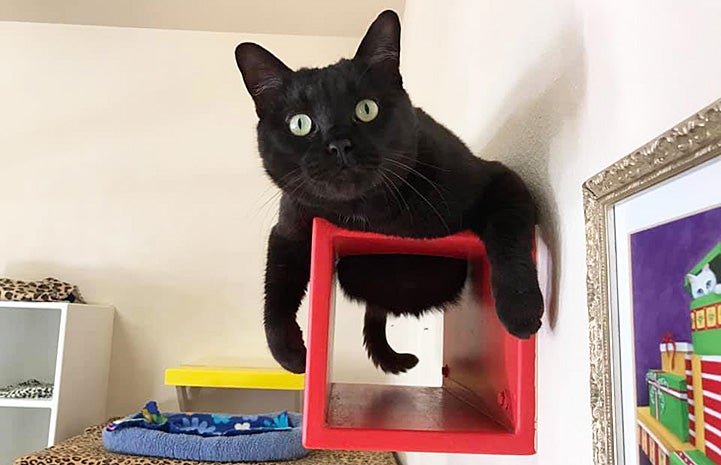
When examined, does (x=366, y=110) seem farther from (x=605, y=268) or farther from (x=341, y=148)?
(x=605, y=268)

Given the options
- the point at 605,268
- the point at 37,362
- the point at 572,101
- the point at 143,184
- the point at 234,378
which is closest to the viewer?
the point at 605,268

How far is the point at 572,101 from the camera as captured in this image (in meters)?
0.53

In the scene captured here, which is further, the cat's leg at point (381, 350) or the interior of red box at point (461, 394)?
the cat's leg at point (381, 350)

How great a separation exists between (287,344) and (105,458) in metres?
1.11

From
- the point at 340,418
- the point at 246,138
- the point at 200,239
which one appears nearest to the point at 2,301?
the point at 200,239

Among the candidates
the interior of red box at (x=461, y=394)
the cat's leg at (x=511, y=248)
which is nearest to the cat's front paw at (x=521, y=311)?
the cat's leg at (x=511, y=248)

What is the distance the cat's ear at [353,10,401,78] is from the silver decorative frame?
287 millimetres

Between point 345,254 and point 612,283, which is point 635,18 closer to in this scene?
point 612,283

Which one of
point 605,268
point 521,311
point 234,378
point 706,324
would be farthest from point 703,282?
point 234,378

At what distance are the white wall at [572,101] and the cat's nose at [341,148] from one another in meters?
0.19

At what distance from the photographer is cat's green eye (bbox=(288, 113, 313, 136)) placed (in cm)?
63

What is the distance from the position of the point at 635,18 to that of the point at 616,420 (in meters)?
0.25

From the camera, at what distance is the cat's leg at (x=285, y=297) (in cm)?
76

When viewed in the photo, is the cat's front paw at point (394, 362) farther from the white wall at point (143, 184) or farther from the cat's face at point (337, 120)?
the white wall at point (143, 184)
